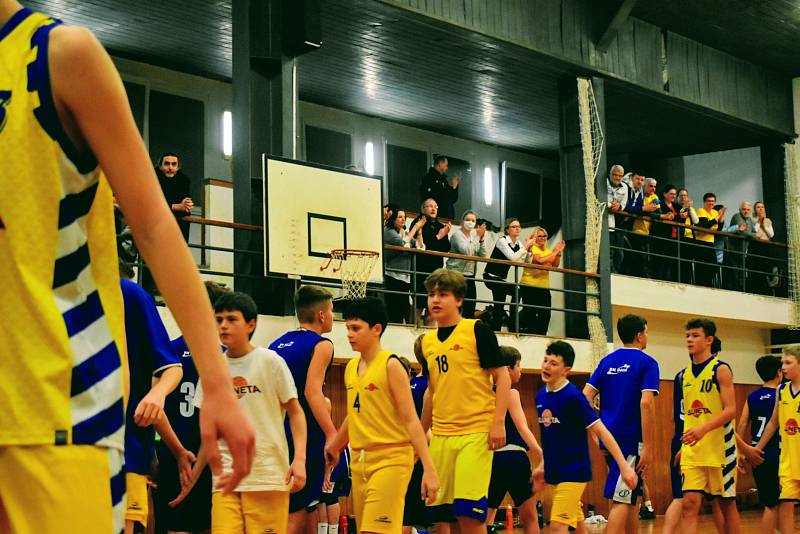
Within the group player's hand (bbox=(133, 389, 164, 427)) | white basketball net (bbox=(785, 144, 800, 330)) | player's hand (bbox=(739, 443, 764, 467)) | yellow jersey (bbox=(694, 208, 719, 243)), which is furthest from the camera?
white basketball net (bbox=(785, 144, 800, 330))

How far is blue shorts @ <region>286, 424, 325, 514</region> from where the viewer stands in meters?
7.12

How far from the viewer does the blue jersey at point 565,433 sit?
8367 millimetres

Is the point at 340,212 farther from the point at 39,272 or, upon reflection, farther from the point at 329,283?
the point at 39,272

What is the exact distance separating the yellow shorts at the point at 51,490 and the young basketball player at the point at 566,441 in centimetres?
683

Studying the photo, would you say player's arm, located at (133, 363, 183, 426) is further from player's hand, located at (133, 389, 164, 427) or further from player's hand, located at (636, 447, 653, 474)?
player's hand, located at (636, 447, 653, 474)

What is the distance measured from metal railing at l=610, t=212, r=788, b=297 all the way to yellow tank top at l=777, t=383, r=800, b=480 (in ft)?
24.1

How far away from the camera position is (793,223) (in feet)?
69.3

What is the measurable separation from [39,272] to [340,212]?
11549mm

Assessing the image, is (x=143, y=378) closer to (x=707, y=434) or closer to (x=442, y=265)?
(x=707, y=434)

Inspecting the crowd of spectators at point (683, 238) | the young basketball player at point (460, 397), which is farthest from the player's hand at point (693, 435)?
the crowd of spectators at point (683, 238)

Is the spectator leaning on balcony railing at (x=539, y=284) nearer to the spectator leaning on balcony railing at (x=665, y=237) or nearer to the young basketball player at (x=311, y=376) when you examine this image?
the spectator leaning on balcony railing at (x=665, y=237)

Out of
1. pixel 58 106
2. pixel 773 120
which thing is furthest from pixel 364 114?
pixel 58 106

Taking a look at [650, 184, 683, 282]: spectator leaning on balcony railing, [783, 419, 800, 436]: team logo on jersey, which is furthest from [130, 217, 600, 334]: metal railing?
[783, 419, 800, 436]: team logo on jersey

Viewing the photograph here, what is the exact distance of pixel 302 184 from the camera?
504 inches
